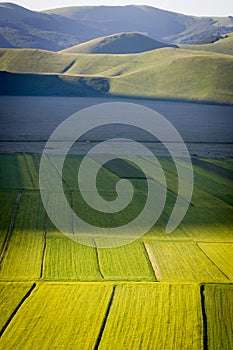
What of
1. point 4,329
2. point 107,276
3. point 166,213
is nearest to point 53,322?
point 4,329

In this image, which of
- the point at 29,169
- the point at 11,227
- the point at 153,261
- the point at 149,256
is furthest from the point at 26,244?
the point at 29,169

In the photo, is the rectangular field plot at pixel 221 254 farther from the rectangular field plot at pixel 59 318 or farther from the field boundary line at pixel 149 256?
the rectangular field plot at pixel 59 318

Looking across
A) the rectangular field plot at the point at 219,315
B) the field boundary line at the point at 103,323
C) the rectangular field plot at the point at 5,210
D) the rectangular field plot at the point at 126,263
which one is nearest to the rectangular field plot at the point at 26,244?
the rectangular field plot at the point at 5,210

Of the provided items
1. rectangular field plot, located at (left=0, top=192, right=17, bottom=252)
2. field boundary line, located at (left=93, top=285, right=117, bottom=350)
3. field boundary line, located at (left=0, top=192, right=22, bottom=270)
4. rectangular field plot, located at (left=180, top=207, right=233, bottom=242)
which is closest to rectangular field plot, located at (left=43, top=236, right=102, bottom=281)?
field boundary line, located at (left=0, top=192, right=22, bottom=270)

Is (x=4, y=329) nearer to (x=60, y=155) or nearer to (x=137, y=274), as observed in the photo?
(x=137, y=274)

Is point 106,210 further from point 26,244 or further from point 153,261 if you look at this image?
point 153,261
